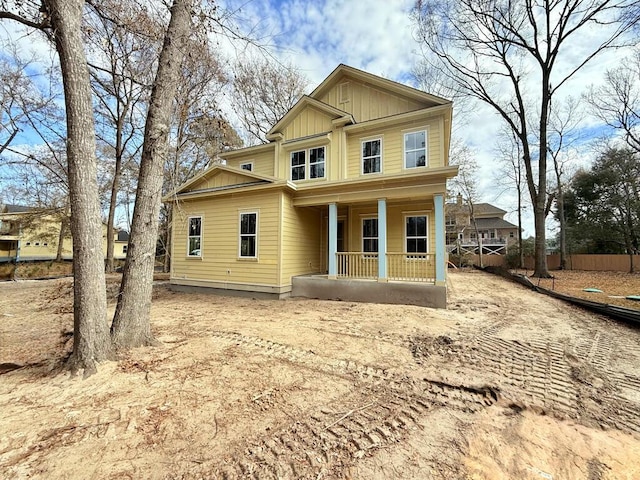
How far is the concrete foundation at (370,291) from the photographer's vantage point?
7.71 metres

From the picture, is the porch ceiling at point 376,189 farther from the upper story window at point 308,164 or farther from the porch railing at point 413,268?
the porch railing at point 413,268

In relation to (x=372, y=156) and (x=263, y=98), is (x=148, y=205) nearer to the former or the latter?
(x=372, y=156)

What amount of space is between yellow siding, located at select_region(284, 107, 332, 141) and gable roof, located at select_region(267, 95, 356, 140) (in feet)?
0.47

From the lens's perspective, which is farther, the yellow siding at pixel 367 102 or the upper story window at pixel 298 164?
the upper story window at pixel 298 164

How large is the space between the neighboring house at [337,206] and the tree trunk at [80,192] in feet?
18.3

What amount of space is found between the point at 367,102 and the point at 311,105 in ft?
7.42

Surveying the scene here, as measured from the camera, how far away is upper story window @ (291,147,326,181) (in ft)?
35.9

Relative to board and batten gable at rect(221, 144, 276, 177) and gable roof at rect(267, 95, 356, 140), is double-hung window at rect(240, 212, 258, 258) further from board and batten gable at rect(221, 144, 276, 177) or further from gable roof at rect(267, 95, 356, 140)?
gable roof at rect(267, 95, 356, 140)

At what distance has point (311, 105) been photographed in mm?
11125

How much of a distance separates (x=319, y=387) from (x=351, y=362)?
86 centimetres

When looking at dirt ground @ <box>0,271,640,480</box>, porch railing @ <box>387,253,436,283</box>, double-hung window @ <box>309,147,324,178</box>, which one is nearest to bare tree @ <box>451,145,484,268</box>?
double-hung window @ <box>309,147,324,178</box>

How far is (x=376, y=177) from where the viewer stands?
8523mm

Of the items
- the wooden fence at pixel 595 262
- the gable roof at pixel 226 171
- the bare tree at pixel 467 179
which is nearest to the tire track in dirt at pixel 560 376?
the gable roof at pixel 226 171

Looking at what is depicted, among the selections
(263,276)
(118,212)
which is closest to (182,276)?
(263,276)
